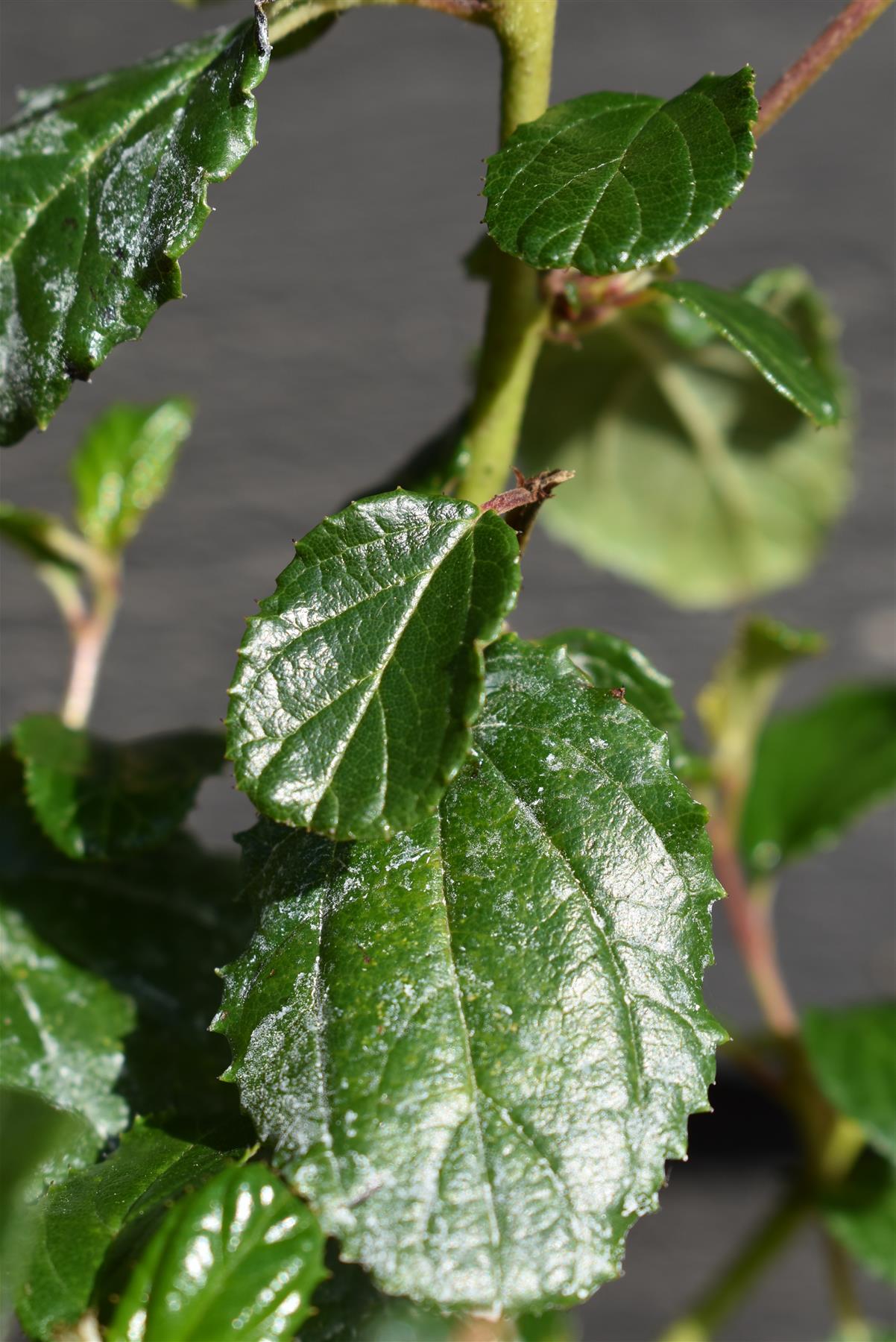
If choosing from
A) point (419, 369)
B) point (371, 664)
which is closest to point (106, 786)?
point (371, 664)

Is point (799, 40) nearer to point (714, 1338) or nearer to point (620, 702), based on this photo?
point (620, 702)

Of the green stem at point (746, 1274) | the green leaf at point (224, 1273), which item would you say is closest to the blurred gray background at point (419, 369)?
the green stem at point (746, 1274)

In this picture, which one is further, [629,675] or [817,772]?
[817,772]

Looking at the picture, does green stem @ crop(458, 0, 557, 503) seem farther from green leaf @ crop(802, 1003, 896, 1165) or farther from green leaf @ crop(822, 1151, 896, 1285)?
green leaf @ crop(822, 1151, 896, 1285)

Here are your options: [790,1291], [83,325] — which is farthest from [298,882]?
[790,1291]

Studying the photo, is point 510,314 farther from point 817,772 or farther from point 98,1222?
point 817,772

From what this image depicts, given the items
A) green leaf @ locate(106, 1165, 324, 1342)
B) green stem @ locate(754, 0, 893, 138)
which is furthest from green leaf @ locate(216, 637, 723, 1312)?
green stem @ locate(754, 0, 893, 138)
